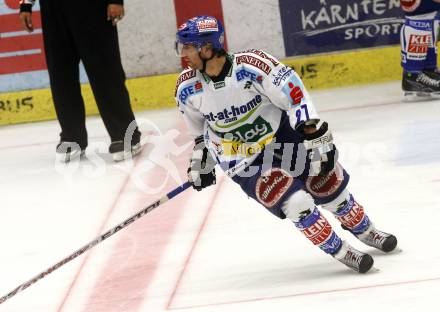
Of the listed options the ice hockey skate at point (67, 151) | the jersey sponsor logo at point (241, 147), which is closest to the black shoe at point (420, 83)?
the ice hockey skate at point (67, 151)

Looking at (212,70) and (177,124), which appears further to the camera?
(177,124)

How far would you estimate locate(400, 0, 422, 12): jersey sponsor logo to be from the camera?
22.5 feet

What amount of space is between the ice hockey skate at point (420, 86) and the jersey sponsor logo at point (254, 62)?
2983mm

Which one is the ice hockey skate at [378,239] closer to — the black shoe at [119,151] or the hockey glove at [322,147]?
the hockey glove at [322,147]

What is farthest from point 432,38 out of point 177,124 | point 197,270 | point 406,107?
point 197,270

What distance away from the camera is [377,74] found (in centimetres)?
761

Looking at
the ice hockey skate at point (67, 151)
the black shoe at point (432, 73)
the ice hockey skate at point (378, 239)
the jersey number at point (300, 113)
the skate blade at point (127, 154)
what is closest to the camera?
the jersey number at point (300, 113)

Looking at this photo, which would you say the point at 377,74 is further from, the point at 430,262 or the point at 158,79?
the point at 430,262

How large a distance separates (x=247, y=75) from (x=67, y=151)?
108 inches

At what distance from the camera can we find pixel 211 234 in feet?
16.3

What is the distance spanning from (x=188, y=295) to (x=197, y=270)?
0.29 meters

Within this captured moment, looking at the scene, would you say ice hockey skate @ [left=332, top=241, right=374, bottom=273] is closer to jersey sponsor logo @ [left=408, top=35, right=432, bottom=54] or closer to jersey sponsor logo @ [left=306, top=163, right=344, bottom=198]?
jersey sponsor logo @ [left=306, top=163, right=344, bottom=198]

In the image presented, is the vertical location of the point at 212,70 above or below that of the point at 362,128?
above

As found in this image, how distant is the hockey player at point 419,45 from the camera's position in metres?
6.89
